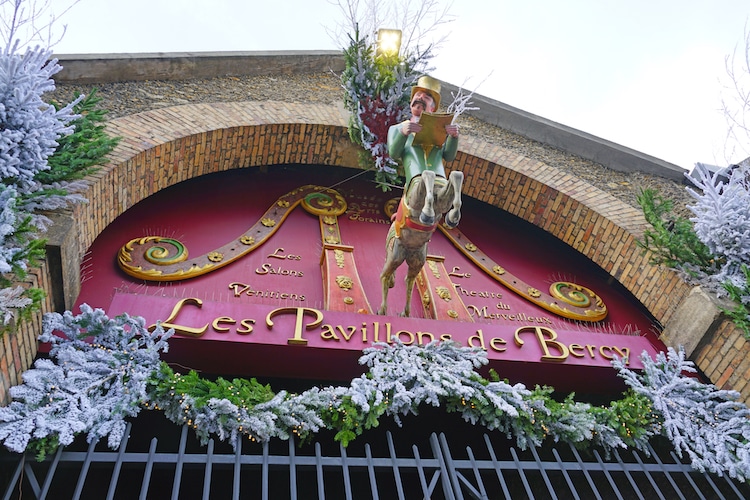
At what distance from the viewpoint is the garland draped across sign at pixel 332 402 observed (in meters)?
3.45

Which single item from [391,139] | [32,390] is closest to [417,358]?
[391,139]

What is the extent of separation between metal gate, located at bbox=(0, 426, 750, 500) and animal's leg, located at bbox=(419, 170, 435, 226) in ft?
5.02

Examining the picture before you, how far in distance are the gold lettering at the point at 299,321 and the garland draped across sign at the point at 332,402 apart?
495 mm

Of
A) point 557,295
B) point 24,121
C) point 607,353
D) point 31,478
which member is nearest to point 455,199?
point 607,353

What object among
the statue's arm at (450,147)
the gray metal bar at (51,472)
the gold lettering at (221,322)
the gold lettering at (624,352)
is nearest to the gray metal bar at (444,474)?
the gold lettering at (221,322)

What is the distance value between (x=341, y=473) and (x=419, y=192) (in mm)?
2464

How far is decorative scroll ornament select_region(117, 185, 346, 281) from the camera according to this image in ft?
16.7

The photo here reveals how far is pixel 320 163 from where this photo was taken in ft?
22.2

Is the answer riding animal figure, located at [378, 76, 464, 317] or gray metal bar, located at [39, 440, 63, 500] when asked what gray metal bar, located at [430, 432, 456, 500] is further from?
gray metal bar, located at [39, 440, 63, 500]

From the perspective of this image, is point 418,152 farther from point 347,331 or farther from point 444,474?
point 444,474

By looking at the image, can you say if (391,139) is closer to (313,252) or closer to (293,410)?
(313,252)

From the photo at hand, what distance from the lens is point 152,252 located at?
530cm

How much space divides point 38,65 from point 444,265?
13.2 feet

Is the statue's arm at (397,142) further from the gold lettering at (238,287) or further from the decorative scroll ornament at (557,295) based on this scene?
the decorative scroll ornament at (557,295)
